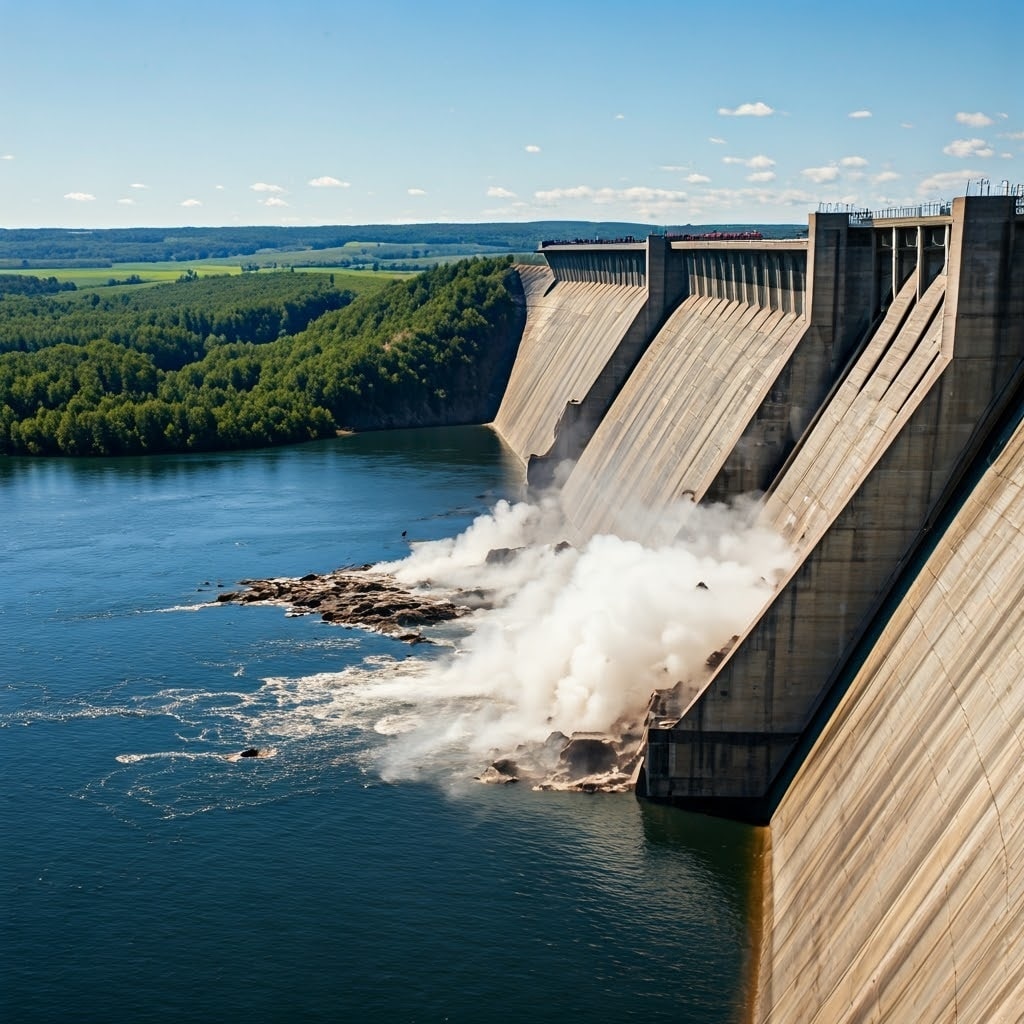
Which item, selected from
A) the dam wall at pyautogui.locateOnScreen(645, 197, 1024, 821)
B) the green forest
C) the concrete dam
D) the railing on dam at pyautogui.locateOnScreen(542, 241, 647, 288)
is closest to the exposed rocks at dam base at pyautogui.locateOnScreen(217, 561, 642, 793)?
the concrete dam

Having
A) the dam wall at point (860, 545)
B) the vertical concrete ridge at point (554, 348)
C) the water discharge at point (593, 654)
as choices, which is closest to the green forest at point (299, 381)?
the vertical concrete ridge at point (554, 348)

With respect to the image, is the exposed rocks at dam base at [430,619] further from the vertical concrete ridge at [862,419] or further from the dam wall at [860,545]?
the vertical concrete ridge at [862,419]

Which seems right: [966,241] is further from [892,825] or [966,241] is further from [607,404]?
[607,404]

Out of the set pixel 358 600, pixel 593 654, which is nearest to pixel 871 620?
pixel 593 654

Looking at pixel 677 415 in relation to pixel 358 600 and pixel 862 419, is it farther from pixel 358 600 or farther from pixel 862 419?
pixel 862 419

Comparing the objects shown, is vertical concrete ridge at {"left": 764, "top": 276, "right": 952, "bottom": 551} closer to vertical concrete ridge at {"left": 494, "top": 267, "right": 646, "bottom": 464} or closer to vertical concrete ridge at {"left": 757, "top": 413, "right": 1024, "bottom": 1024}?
vertical concrete ridge at {"left": 757, "top": 413, "right": 1024, "bottom": 1024}

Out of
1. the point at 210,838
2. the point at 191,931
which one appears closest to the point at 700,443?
the point at 210,838
